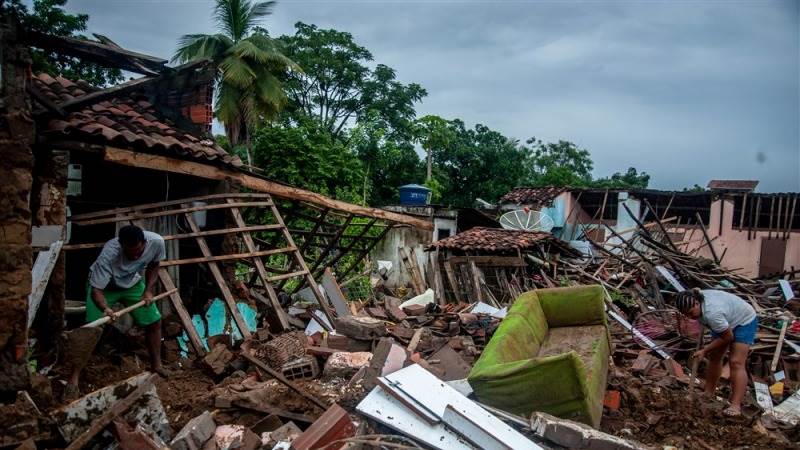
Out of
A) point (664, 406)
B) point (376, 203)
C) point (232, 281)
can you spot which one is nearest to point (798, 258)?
point (376, 203)

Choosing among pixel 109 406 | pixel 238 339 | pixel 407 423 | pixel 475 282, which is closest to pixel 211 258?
pixel 238 339

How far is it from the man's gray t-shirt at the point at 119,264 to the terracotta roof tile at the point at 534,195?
20.3 meters

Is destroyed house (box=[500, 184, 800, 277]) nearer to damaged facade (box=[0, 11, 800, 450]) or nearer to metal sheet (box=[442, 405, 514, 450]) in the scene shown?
damaged facade (box=[0, 11, 800, 450])

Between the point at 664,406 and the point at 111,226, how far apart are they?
23.1ft

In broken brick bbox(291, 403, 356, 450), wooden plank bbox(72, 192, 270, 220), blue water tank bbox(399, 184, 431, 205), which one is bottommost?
broken brick bbox(291, 403, 356, 450)

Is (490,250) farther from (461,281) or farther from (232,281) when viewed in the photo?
(232,281)

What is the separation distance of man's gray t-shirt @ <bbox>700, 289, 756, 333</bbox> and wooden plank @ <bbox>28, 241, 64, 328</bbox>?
7158 millimetres

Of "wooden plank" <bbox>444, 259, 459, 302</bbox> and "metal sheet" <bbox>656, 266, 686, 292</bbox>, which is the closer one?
"metal sheet" <bbox>656, 266, 686, 292</bbox>

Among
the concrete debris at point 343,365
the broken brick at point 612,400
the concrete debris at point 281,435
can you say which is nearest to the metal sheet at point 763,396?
the broken brick at point 612,400

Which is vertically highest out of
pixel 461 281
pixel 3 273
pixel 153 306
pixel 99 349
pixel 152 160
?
pixel 152 160

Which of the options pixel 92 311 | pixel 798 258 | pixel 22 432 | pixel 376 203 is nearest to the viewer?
pixel 22 432

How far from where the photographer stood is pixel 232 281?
7.58 metres

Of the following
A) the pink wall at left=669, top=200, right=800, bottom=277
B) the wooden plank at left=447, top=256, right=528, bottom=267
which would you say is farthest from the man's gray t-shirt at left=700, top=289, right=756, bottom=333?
the pink wall at left=669, top=200, right=800, bottom=277

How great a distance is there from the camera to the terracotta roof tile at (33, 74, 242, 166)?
Result: 564 centimetres
